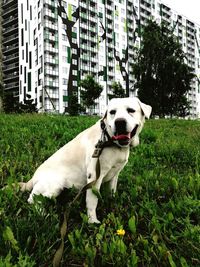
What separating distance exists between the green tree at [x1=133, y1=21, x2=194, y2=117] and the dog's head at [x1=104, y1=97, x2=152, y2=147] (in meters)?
39.9

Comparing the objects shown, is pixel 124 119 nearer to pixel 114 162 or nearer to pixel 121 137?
pixel 121 137

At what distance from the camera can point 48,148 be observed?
6.49 meters

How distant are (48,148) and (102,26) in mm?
102846

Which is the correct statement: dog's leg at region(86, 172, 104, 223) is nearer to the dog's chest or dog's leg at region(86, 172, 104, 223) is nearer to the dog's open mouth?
the dog's chest

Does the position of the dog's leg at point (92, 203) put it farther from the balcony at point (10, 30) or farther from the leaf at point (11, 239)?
the balcony at point (10, 30)

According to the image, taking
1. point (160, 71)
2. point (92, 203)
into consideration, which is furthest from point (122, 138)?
point (160, 71)

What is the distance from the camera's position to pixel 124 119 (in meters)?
3.09

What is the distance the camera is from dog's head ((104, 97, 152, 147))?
312 centimetres

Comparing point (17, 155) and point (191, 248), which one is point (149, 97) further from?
point (191, 248)

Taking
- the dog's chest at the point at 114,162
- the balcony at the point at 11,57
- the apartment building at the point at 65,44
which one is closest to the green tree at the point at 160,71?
the apartment building at the point at 65,44

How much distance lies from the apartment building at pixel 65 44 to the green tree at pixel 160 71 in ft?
130

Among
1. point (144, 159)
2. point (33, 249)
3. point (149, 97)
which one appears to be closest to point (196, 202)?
point (33, 249)

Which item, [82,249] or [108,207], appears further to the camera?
[108,207]

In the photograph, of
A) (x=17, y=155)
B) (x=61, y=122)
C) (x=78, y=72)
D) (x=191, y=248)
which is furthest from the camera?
(x=78, y=72)
